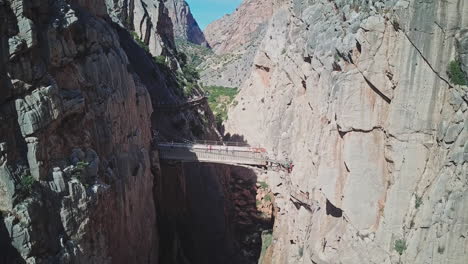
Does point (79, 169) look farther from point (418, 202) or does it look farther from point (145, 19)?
point (145, 19)

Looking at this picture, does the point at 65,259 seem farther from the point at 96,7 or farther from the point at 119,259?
the point at 96,7

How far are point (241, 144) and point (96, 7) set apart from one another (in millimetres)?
32358

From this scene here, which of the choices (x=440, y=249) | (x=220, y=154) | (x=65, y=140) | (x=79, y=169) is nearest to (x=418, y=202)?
(x=440, y=249)

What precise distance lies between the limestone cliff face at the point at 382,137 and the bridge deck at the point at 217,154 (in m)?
4.88

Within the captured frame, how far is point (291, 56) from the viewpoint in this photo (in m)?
39.9

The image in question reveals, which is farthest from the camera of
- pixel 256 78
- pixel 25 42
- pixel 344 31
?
pixel 256 78

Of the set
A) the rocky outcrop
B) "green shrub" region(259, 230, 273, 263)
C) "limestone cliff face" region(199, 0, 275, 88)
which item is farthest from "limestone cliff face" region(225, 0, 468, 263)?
the rocky outcrop

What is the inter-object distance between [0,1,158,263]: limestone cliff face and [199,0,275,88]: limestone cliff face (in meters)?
72.8

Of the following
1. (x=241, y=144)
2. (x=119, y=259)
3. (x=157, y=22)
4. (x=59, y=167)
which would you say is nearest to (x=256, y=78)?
(x=241, y=144)

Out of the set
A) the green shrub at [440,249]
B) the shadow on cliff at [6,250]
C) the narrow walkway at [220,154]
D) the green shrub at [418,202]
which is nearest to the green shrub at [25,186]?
the shadow on cliff at [6,250]

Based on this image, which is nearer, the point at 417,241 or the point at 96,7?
the point at 417,241

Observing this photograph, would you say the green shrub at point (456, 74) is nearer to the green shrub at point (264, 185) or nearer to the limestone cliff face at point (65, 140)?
the limestone cliff face at point (65, 140)

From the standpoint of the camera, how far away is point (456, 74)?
2036 centimetres

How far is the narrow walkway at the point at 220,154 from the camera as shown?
127 feet
